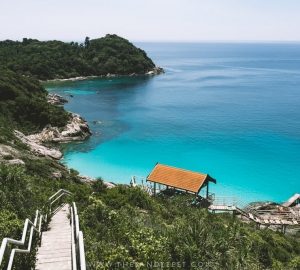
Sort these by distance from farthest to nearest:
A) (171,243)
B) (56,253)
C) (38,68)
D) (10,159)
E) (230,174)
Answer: (38,68) → (230,174) → (10,159) → (171,243) → (56,253)

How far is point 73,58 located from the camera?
129750mm

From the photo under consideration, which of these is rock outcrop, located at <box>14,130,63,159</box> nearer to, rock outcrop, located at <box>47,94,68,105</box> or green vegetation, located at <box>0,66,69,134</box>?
green vegetation, located at <box>0,66,69,134</box>

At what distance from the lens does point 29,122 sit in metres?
52.6

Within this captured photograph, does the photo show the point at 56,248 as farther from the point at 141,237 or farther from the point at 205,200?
the point at 205,200

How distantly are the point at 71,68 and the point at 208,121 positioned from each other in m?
80.2

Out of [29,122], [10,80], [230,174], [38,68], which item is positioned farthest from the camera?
[38,68]

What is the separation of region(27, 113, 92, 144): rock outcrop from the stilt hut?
25.0 m

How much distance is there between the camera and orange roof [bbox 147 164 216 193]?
28.0 metres

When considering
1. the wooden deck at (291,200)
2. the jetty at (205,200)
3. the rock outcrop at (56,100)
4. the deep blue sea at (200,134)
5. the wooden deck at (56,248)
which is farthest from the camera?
the rock outcrop at (56,100)

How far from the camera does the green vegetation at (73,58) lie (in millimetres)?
114000

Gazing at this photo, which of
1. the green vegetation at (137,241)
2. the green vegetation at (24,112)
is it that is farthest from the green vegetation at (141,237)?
the green vegetation at (24,112)

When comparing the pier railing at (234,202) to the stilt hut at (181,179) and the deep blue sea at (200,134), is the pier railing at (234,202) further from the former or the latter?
the stilt hut at (181,179)

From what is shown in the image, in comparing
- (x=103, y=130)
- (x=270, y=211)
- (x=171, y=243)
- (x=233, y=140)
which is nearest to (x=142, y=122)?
(x=103, y=130)

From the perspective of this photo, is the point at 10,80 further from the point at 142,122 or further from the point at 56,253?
the point at 56,253
